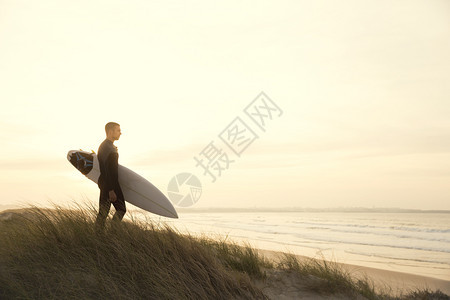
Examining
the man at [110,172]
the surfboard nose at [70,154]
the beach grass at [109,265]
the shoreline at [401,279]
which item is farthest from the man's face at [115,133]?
the shoreline at [401,279]

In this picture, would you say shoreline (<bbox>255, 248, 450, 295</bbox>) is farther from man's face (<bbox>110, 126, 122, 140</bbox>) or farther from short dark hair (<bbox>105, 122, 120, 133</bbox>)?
short dark hair (<bbox>105, 122, 120, 133</bbox>)

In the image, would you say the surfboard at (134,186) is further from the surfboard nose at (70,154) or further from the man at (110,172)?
the man at (110,172)

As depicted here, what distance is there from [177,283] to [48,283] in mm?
1258

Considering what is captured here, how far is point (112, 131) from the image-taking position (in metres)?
5.12

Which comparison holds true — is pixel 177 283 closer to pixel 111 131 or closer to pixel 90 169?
pixel 111 131

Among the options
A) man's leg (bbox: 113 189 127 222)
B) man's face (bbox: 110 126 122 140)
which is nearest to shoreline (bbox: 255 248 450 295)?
man's leg (bbox: 113 189 127 222)

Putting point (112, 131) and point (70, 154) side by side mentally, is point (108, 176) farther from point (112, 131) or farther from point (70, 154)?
point (70, 154)

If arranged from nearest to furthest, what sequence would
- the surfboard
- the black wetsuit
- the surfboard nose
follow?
the black wetsuit → the surfboard → the surfboard nose

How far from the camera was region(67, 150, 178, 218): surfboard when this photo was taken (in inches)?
254

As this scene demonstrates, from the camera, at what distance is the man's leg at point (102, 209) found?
4328mm

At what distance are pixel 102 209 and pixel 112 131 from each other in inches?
43.6

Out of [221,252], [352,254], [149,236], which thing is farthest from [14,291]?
[352,254]

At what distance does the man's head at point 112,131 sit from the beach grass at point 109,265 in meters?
1.00

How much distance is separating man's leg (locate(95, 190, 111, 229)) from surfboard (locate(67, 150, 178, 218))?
55.1 inches
